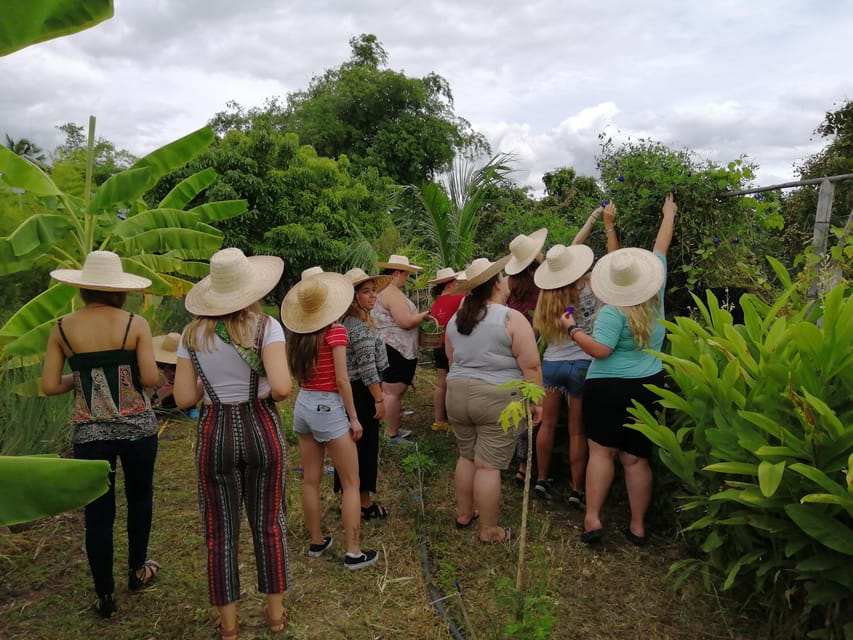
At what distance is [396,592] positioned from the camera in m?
3.43

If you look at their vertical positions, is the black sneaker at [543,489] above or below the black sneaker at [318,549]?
above

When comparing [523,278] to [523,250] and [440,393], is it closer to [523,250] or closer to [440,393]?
[523,250]

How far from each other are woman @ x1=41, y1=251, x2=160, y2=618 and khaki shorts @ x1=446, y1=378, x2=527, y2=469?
185 cm

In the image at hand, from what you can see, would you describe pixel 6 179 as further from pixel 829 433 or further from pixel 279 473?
pixel 829 433

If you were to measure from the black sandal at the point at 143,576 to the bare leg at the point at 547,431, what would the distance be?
283 cm

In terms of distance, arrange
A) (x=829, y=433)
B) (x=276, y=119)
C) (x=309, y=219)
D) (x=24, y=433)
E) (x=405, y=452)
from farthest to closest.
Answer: (x=276, y=119)
(x=309, y=219)
(x=405, y=452)
(x=24, y=433)
(x=829, y=433)

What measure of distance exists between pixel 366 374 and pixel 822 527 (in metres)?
2.68

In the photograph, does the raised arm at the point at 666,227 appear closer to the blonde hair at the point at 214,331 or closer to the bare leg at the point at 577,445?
the bare leg at the point at 577,445

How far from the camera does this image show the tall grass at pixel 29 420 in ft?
14.6

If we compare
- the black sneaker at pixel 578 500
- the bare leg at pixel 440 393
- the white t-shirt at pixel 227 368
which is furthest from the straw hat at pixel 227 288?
the bare leg at pixel 440 393

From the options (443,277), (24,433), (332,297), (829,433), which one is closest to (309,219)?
(443,277)

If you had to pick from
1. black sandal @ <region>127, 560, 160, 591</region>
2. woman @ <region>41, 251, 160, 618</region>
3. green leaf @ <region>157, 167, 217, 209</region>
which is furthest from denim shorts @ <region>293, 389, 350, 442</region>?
green leaf @ <region>157, 167, 217, 209</region>

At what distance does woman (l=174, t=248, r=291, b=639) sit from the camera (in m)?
2.84

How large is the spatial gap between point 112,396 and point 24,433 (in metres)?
2.08
